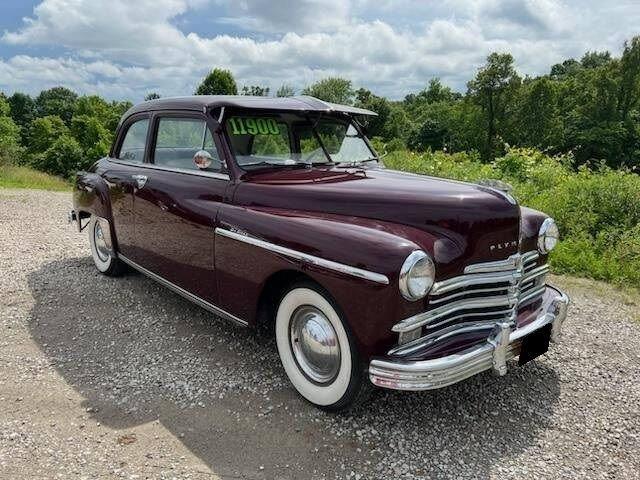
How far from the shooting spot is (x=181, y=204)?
396cm

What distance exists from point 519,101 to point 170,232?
4351cm

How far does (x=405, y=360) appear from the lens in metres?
2.63

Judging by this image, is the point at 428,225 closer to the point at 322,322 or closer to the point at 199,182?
the point at 322,322

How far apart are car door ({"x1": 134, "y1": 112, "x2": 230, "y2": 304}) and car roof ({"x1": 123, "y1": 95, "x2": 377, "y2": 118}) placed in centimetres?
8

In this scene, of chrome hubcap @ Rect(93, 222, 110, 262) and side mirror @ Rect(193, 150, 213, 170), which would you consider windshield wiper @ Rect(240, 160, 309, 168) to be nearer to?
side mirror @ Rect(193, 150, 213, 170)

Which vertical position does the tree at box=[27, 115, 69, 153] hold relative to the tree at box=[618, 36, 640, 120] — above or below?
below

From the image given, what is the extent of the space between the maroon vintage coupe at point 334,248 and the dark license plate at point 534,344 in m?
0.01

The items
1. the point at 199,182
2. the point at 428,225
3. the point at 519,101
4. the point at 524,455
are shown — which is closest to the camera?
the point at 524,455

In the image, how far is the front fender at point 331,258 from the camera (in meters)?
2.64

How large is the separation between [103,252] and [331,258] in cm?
380

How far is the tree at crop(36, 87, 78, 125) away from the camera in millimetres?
65688

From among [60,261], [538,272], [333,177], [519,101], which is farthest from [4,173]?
[519,101]

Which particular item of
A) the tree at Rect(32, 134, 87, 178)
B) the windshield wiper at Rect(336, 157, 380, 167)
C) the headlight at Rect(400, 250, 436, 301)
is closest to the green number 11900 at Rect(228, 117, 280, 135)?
the windshield wiper at Rect(336, 157, 380, 167)

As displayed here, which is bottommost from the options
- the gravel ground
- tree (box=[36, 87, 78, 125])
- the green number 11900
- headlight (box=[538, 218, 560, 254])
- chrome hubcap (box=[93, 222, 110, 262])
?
the gravel ground
